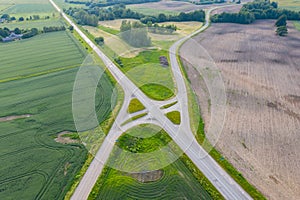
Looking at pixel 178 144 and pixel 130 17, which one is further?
pixel 130 17

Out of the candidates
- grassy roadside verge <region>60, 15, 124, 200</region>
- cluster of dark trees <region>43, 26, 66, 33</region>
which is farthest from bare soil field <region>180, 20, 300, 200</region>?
cluster of dark trees <region>43, 26, 66, 33</region>

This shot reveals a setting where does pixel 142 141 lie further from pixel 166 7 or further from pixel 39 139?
pixel 166 7

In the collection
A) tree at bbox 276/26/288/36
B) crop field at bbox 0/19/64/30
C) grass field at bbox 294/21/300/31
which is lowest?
grass field at bbox 294/21/300/31

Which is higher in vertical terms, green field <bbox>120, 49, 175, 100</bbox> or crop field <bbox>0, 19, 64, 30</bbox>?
crop field <bbox>0, 19, 64, 30</bbox>

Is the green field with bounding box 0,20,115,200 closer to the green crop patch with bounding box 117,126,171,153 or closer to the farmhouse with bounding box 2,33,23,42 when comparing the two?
the green crop patch with bounding box 117,126,171,153

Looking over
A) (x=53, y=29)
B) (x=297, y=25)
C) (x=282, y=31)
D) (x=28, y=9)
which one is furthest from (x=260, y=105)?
(x=28, y=9)

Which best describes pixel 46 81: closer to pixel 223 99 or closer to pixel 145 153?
pixel 145 153

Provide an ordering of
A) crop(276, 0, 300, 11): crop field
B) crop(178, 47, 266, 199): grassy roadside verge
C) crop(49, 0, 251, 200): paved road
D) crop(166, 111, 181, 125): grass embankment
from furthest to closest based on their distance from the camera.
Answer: crop(276, 0, 300, 11): crop field, crop(166, 111, 181, 125): grass embankment, crop(49, 0, 251, 200): paved road, crop(178, 47, 266, 199): grassy roadside verge

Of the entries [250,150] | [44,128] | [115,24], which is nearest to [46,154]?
[44,128]
